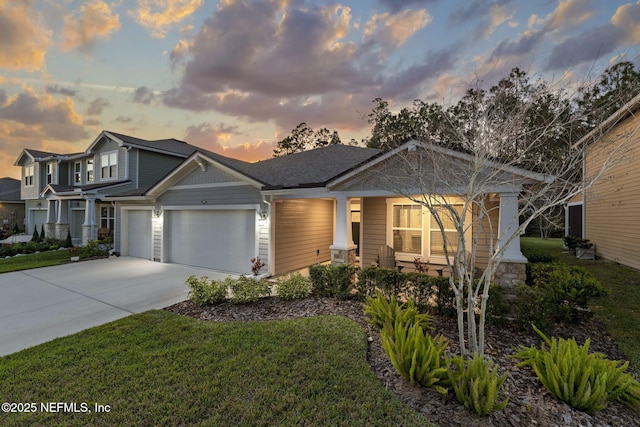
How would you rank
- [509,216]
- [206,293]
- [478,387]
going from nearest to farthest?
[478,387], [509,216], [206,293]

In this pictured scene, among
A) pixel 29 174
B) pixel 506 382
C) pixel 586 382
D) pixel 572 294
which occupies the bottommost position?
pixel 506 382

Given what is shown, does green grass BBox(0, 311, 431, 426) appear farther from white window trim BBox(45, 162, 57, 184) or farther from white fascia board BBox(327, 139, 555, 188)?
white window trim BBox(45, 162, 57, 184)

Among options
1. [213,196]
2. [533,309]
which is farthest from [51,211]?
[533,309]

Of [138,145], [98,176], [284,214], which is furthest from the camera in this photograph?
[98,176]

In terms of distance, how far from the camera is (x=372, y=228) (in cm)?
898

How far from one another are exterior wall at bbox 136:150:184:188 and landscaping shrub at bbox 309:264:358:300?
15263 millimetres

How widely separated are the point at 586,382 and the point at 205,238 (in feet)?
34.4

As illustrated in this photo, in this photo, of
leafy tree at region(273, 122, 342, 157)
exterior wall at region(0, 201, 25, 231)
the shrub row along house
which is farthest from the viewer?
leafy tree at region(273, 122, 342, 157)

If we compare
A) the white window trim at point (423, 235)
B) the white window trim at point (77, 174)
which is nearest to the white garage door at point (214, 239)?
the white window trim at point (423, 235)

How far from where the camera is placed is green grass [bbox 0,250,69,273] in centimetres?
1009

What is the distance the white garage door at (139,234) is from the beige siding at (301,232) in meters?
6.76

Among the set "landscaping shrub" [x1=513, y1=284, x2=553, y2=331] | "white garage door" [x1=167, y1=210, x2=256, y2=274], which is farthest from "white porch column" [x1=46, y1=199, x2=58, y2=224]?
"landscaping shrub" [x1=513, y1=284, x2=553, y2=331]

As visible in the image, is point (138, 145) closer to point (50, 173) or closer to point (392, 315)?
point (50, 173)

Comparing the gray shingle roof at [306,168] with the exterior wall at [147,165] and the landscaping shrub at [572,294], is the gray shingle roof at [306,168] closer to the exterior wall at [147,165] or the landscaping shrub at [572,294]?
the landscaping shrub at [572,294]
